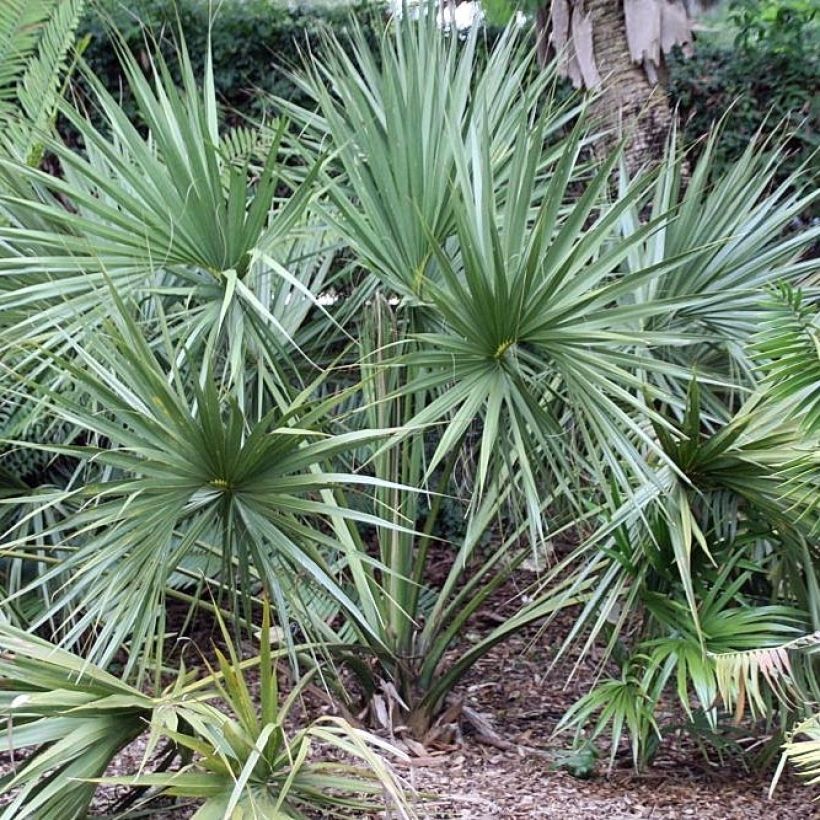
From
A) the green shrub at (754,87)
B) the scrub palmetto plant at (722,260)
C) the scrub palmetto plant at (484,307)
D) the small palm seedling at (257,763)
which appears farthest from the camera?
the green shrub at (754,87)

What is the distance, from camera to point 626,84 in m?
5.05

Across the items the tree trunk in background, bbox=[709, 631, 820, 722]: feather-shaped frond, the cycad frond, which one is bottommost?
bbox=[709, 631, 820, 722]: feather-shaped frond

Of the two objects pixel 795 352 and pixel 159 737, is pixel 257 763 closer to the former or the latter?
pixel 159 737

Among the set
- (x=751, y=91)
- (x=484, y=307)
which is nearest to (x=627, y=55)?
(x=751, y=91)

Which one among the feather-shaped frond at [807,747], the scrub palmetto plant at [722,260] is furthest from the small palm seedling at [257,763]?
the scrub palmetto plant at [722,260]

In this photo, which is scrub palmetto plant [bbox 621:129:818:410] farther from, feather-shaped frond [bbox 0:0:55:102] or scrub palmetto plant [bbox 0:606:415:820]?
feather-shaped frond [bbox 0:0:55:102]

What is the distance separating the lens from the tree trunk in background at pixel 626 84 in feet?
16.5

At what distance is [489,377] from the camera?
10.2ft

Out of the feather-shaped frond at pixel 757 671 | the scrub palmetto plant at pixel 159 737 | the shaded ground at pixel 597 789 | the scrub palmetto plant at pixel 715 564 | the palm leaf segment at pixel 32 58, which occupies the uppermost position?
the palm leaf segment at pixel 32 58

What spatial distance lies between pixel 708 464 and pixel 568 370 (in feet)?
1.85

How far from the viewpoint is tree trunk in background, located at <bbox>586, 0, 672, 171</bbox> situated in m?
5.02

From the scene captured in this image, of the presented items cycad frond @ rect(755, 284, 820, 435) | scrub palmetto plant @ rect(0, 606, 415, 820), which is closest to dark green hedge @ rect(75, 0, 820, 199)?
cycad frond @ rect(755, 284, 820, 435)

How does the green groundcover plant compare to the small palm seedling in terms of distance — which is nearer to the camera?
the small palm seedling

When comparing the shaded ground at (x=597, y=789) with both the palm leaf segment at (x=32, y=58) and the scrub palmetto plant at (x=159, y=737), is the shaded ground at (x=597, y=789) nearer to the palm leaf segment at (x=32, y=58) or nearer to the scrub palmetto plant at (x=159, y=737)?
the scrub palmetto plant at (x=159, y=737)
